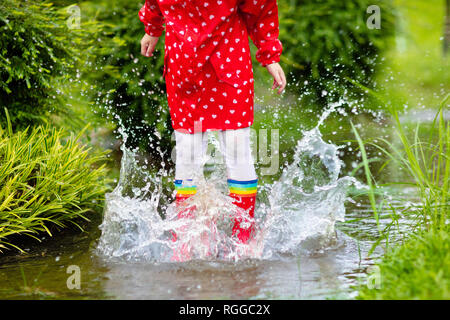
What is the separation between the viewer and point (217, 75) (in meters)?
2.28

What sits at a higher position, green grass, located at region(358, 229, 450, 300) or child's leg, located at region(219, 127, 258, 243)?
child's leg, located at region(219, 127, 258, 243)

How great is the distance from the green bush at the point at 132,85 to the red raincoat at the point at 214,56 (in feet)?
6.04

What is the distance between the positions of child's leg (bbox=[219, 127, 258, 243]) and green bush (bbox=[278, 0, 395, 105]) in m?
2.73

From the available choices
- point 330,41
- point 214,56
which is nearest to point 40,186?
point 214,56

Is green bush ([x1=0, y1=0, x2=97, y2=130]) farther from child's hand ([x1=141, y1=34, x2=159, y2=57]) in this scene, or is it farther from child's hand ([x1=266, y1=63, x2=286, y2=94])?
child's hand ([x1=266, y1=63, x2=286, y2=94])

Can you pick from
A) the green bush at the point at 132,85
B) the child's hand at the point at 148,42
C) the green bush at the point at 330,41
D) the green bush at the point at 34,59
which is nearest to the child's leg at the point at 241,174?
the child's hand at the point at 148,42

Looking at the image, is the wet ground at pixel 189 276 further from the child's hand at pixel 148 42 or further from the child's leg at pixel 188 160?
the child's hand at pixel 148 42

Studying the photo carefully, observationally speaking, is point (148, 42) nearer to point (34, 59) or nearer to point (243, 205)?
point (243, 205)

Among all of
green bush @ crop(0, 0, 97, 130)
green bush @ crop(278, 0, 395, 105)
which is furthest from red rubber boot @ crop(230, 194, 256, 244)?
green bush @ crop(278, 0, 395, 105)

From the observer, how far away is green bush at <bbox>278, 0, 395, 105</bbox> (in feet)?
16.4

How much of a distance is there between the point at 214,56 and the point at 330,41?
2972mm

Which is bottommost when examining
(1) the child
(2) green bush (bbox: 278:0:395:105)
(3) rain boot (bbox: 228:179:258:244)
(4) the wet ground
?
(4) the wet ground

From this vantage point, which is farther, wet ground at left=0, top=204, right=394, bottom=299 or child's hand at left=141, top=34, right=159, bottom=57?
child's hand at left=141, top=34, right=159, bottom=57

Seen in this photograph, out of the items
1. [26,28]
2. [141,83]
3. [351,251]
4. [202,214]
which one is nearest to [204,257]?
[202,214]
